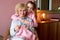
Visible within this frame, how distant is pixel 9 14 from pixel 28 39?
87 cm

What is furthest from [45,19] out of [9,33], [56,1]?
[9,33]

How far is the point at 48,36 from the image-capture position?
2982 mm

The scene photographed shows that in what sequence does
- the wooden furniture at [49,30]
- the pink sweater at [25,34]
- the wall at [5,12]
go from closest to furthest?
1. the pink sweater at [25,34]
2. the wall at [5,12]
3. the wooden furniture at [49,30]

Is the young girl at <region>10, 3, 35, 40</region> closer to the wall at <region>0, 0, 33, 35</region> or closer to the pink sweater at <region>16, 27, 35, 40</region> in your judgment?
the pink sweater at <region>16, 27, 35, 40</region>

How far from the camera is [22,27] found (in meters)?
2.04

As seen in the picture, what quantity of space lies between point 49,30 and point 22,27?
3.44 ft

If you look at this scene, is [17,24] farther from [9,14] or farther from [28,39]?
[9,14]

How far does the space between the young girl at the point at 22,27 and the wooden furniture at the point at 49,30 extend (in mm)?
750

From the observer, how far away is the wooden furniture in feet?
9.41

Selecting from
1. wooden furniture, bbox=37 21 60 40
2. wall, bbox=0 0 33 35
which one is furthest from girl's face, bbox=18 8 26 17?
wooden furniture, bbox=37 21 60 40

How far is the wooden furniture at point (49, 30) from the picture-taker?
287cm

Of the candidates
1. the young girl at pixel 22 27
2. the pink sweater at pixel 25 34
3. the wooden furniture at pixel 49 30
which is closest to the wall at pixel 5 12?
the wooden furniture at pixel 49 30

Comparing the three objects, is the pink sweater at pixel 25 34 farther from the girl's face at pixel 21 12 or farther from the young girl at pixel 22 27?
the girl's face at pixel 21 12

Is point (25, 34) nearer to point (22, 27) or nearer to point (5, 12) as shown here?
point (22, 27)
